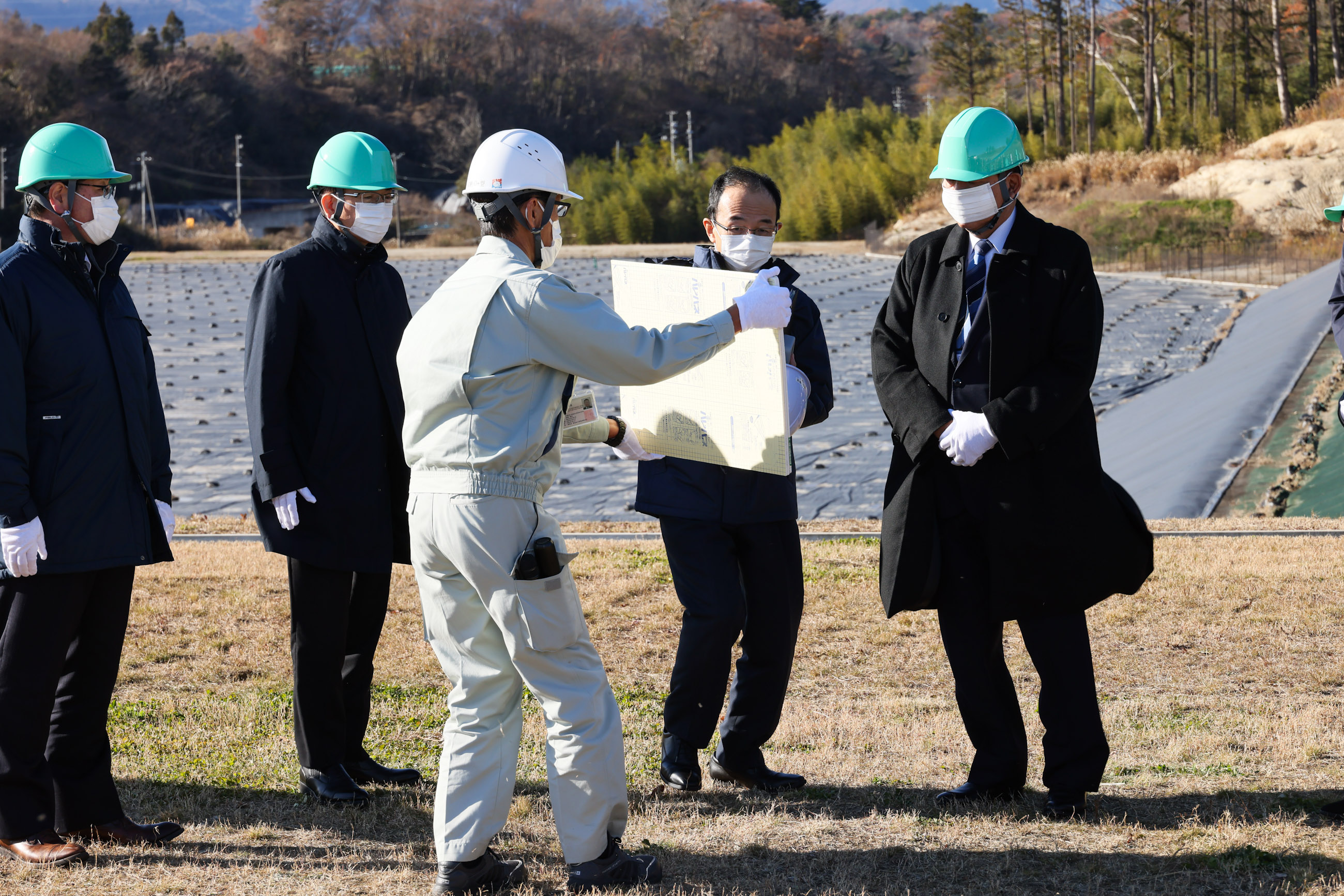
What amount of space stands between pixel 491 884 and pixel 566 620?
2.27ft

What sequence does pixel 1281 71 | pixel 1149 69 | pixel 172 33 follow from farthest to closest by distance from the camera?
pixel 172 33
pixel 1149 69
pixel 1281 71

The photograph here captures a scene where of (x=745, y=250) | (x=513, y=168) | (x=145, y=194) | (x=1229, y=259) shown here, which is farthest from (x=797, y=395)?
(x=145, y=194)

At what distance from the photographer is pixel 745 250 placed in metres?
3.79

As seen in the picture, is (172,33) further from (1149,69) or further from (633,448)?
(633,448)

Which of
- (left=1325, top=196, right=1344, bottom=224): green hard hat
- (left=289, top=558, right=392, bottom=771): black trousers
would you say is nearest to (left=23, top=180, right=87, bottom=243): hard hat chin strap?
(left=289, top=558, right=392, bottom=771): black trousers

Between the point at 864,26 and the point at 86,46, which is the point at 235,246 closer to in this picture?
the point at 86,46

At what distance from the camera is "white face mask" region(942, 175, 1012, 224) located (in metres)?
3.47

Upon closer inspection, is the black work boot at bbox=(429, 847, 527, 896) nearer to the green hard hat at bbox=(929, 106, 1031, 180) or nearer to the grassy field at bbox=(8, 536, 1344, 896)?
the grassy field at bbox=(8, 536, 1344, 896)

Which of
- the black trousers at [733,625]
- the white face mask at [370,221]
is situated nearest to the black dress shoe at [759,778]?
the black trousers at [733,625]

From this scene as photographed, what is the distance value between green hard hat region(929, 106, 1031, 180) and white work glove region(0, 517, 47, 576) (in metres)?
2.53

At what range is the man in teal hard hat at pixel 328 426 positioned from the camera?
383cm

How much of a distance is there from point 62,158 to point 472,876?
2212 mm

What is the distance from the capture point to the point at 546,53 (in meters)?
112

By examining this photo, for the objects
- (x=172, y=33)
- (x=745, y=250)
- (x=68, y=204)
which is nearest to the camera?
(x=68, y=204)
